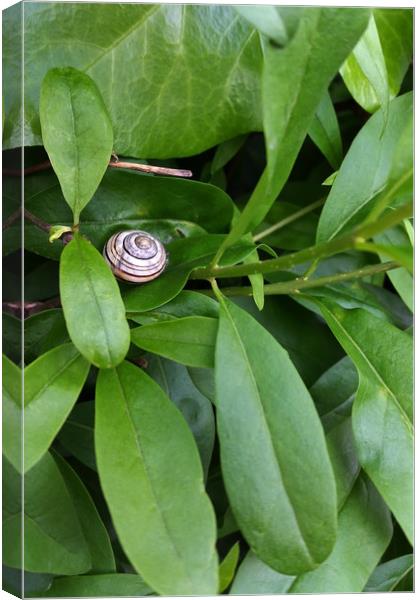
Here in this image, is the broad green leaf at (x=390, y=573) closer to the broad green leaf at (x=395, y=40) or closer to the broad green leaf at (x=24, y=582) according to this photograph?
the broad green leaf at (x=24, y=582)

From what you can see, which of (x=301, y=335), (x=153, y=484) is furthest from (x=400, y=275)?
(x=153, y=484)

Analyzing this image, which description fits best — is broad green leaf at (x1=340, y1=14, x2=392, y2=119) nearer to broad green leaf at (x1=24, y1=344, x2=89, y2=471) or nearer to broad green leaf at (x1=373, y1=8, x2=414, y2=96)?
broad green leaf at (x1=373, y1=8, x2=414, y2=96)

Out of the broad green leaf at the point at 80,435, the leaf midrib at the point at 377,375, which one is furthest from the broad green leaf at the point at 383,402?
the broad green leaf at the point at 80,435

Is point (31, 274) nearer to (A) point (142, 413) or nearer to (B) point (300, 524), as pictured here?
(A) point (142, 413)

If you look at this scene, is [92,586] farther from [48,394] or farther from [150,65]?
[150,65]

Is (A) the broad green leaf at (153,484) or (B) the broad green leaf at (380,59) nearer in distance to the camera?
(A) the broad green leaf at (153,484)

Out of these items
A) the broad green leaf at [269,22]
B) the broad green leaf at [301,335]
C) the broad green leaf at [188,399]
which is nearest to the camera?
the broad green leaf at [269,22]

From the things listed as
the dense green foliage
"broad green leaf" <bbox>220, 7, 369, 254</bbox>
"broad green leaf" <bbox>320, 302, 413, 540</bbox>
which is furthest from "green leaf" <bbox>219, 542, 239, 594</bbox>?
"broad green leaf" <bbox>220, 7, 369, 254</bbox>
